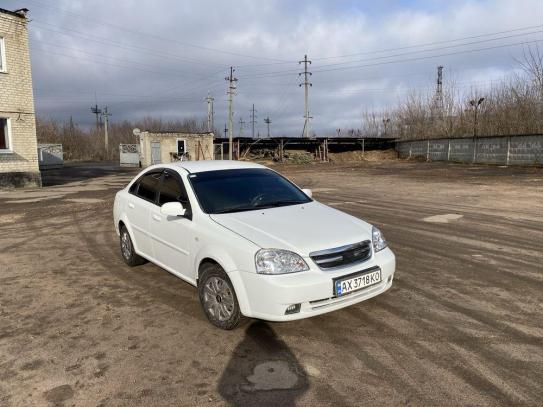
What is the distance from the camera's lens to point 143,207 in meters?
5.47

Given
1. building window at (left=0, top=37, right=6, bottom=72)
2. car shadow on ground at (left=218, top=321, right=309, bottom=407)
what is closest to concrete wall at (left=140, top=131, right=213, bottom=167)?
building window at (left=0, top=37, right=6, bottom=72)

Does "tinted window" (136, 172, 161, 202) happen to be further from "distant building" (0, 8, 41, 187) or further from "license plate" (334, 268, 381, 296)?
"distant building" (0, 8, 41, 187)

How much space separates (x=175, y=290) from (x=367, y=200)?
9.57 meters

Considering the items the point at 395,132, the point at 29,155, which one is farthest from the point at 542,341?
the point at 395,132

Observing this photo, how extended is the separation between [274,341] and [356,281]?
2.90 ft

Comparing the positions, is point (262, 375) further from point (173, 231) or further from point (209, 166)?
point (209, 166)

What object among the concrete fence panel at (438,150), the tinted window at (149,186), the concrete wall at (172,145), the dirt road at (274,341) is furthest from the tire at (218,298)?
the concrete fence panel at (438,150)

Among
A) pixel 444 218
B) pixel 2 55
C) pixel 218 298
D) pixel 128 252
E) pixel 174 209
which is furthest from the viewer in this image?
pixel 2 55

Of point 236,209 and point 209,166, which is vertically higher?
point 209,166

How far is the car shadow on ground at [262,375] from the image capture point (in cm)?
294

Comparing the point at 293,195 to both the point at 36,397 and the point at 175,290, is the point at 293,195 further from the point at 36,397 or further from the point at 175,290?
the point at 36,397

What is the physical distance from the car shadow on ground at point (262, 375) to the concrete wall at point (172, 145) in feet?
120

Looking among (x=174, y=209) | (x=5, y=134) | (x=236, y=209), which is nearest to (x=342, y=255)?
(x=236, y=209)

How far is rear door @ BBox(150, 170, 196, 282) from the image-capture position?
447 centimetres
